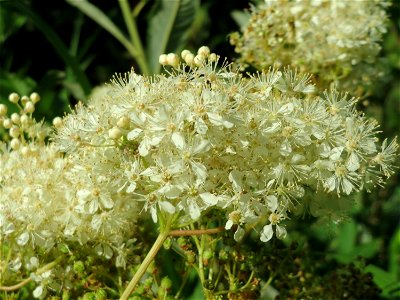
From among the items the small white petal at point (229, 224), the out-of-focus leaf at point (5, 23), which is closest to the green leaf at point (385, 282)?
the small white petal at point (229, 224)

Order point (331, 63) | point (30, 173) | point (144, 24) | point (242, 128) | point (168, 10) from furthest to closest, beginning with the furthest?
point (144, 24) < point (168, 10) < point (331, 63) < point (30, 173) < point (242, 128)

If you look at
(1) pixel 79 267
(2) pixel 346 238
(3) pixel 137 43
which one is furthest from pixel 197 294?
(3) pixel 137 43

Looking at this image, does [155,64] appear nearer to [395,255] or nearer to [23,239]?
[395,255]

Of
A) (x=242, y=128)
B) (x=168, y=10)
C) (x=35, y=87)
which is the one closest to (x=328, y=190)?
(x=242, y=128)

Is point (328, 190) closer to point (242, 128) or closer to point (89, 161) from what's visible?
point (242, 128)

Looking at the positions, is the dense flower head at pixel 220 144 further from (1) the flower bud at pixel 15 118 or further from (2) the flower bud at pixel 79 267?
(1) the flower bud at pixel 15 118
